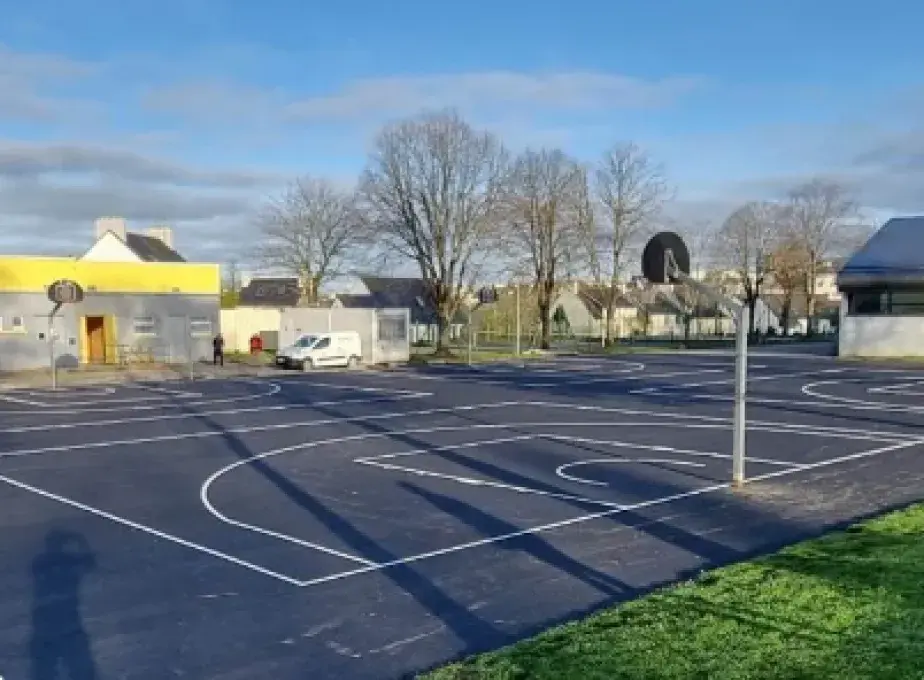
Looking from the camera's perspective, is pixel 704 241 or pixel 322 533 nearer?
pixel 322 533

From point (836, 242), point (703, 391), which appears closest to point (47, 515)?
point (703, 391)

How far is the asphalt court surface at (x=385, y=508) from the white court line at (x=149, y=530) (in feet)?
0.19

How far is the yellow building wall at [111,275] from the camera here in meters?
36.5

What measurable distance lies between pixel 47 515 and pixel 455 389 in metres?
17.8

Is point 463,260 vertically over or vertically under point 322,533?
over

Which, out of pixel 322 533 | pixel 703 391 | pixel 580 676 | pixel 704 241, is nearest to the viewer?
pixel 580 676

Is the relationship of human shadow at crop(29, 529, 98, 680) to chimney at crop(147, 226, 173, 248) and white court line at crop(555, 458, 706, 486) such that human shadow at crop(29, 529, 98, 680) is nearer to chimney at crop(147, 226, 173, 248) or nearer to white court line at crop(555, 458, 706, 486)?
white court line at crop(555, 458, 706, 486)

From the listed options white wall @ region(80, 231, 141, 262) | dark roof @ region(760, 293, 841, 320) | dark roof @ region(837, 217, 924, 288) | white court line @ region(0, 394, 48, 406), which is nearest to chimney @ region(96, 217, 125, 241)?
white wall @ region(80, 231, 141, 262)

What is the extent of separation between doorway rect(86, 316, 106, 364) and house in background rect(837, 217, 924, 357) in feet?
122

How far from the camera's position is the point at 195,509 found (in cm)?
1138

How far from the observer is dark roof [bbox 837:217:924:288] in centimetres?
4369

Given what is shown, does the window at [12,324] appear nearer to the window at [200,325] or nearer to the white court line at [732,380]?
the window at [200,325]

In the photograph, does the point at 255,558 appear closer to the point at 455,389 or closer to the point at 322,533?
the point at 322,533

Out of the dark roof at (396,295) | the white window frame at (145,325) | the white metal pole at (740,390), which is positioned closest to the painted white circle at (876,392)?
the white metal pole at (740,390)
